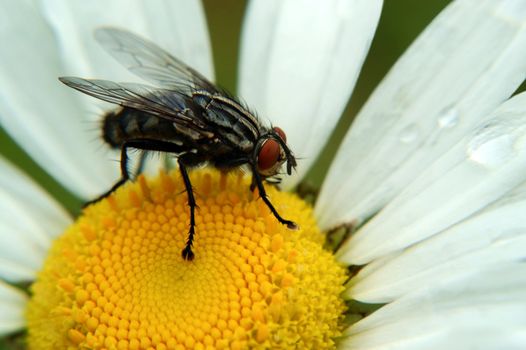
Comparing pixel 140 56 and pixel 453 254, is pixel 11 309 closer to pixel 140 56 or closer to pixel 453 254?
pixel 140 56

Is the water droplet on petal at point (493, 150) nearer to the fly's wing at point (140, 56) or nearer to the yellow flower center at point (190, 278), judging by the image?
the yellow flower center at point (190, 278)

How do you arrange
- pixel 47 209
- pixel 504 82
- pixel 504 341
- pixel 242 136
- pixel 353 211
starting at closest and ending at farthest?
pixel 504 341 < pixel 504 82 < pixel 242 136 < pixel 353 211 < pixel 47 209

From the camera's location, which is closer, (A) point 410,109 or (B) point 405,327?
(B) point 405,327

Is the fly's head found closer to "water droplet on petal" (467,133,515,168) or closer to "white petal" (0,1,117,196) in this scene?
"water droplet on petal" (467,133,515,168)

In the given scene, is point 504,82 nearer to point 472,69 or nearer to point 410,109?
point 472,69

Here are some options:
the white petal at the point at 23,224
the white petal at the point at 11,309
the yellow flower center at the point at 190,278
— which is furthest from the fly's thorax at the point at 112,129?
the white petal at the point at 11,309

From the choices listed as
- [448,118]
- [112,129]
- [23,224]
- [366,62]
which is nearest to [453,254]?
[448,118]

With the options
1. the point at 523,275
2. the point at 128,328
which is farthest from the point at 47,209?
the point at 523,275
